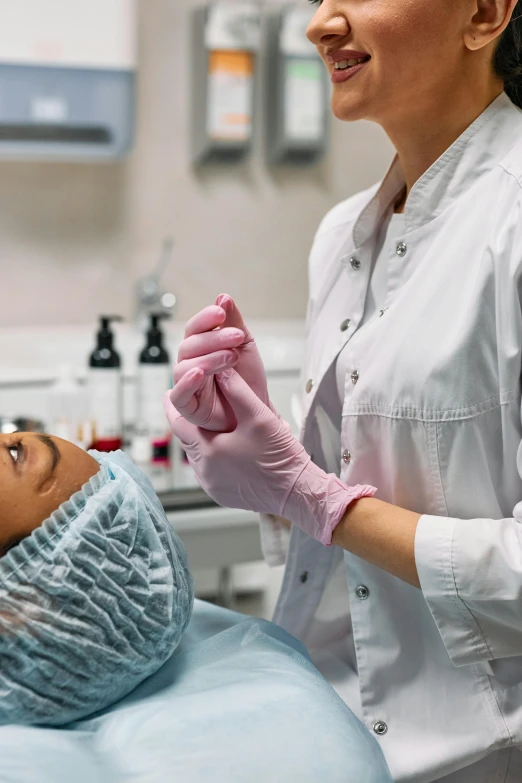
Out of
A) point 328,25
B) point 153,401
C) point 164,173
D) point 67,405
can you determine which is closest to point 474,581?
point 328,25

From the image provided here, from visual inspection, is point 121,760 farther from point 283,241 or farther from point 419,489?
point 283,241

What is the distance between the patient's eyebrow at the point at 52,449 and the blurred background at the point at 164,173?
3.82ft

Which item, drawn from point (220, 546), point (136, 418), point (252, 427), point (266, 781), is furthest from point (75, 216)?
point (266, 781)

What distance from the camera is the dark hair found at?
3.61 feet

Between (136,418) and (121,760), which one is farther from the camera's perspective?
(136,418)

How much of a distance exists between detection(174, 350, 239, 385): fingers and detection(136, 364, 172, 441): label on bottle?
0.86m

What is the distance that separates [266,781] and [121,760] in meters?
0.15

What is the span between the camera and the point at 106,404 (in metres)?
1.86

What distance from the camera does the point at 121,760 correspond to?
844 mm

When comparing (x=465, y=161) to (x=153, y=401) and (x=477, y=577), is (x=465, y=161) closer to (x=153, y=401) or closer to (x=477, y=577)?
(x=477, y=577)

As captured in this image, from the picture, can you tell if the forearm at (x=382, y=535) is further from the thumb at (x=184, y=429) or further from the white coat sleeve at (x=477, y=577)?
the thumb at (x=184, y=429)

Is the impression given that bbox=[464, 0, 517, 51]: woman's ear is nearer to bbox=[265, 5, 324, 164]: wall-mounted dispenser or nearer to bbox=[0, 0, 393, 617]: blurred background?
bbox=[0, 0, 393, 617]: blurred background

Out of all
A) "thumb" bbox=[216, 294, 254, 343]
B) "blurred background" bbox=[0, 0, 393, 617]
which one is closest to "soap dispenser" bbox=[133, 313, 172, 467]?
"blurred background" bbox=[0, 0, 393, 617]

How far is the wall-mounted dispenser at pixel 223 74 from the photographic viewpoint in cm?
246
